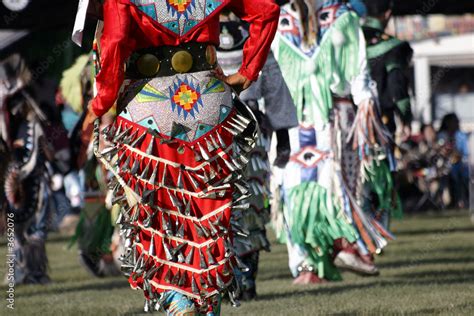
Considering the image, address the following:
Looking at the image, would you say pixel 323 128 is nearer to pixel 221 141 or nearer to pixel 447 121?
pixel 221 141

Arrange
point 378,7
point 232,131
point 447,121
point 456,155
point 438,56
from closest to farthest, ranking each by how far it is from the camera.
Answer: point 232,131
point 378,7
point 447,121
point 456,155
point 438,56

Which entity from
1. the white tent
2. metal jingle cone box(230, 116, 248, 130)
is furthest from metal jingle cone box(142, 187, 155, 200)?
the white tent

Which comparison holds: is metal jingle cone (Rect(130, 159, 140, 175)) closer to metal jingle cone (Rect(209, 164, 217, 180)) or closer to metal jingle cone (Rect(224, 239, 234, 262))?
metal jingle cone (Rect(209, 164, 217, 180))

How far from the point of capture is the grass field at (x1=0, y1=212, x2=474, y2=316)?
22.5 ft

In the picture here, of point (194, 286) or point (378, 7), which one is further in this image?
point (378, 7)

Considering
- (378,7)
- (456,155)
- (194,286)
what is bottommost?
(456,155)

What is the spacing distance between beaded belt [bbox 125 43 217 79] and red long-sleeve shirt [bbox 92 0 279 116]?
1.0 inches

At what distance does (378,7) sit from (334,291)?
13.0ft

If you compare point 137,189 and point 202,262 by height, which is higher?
point 137,189

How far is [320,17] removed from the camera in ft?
27.3

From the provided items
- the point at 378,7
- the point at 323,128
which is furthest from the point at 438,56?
the point at 323,128

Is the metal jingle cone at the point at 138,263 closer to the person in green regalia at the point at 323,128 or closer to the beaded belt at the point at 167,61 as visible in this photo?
the beaded belt at the point at 167,61

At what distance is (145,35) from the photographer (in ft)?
16.1

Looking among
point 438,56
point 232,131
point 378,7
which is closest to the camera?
point 232,131
